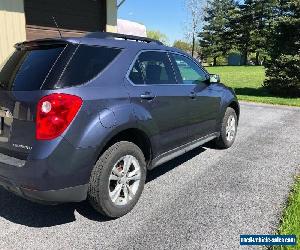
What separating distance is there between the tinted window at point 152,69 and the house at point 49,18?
17.5 feet

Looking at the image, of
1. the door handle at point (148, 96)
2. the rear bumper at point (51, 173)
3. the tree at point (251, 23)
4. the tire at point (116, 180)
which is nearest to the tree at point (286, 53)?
the door handle at point (148, 96)

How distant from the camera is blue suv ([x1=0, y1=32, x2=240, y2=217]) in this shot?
9.84 feet

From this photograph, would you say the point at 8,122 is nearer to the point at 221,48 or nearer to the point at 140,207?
the point at 140,207

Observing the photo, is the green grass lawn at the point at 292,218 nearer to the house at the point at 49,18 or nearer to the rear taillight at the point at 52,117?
the rear taillight at the point at 52,117

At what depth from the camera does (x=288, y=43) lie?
44.9 feet

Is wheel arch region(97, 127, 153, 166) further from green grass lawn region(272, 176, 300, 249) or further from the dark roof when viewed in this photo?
green grass lawn region(272, 176, 300, 249)

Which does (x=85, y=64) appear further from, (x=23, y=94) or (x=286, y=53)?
(x=286, y=53)

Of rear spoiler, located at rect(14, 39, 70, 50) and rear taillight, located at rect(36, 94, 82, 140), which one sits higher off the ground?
rear spoiler, located at rect(14, 39, 70, 50)

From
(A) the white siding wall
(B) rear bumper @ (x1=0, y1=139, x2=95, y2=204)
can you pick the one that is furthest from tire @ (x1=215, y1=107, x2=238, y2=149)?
→ (A) the white siding wall

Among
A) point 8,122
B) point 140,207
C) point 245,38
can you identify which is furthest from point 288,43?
point 245,38

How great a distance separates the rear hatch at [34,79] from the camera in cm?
306

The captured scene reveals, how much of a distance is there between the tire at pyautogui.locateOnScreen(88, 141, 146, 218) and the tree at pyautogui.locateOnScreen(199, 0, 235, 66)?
53.0 metres

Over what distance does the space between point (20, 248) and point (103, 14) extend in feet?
29.0

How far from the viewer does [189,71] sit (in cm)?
502
